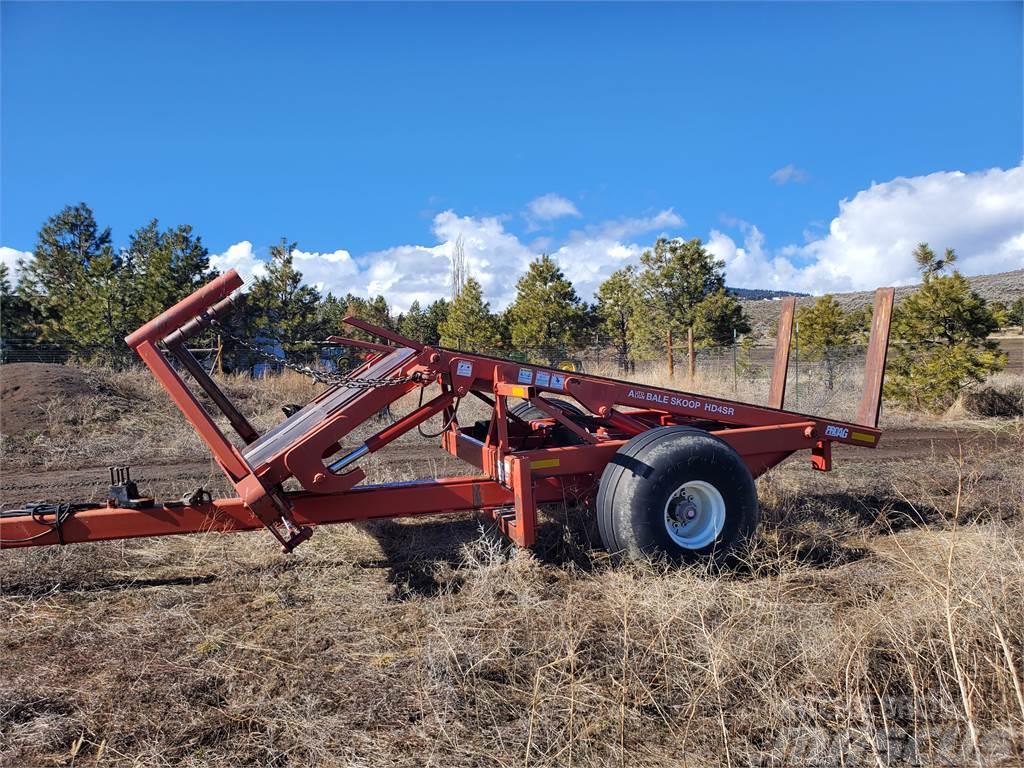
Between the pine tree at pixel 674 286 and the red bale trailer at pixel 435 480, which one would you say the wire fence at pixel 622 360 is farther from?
the red bale trailer at pixel 435 480

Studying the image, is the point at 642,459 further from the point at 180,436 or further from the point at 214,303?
the point at 180,436

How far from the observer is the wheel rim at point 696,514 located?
4.91 m

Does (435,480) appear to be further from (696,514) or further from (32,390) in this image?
(32,390)

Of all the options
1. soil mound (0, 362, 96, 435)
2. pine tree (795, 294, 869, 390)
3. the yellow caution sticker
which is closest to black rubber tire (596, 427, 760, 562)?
the yellow caution sticker

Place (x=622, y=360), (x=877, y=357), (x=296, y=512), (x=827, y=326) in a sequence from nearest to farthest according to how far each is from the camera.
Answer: (x=296, y=512), (x=877, y=357), (x=827, y=326), (x=622, y=360)

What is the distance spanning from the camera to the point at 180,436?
475 inches

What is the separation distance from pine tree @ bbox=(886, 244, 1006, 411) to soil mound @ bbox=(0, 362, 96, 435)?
16.0m

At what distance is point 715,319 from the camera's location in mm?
23312

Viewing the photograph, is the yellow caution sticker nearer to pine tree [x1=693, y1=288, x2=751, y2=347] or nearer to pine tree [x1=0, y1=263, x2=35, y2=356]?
pine tree [x1=693, y1=288, x2=751, y2=347]

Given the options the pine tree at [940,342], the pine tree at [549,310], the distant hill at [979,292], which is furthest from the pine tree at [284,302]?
the distant hill at [979,292]

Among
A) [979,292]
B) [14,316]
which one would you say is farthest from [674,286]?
[979,292]

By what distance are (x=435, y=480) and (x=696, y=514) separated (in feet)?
6.05

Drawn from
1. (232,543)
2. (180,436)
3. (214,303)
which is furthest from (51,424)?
(214,303)

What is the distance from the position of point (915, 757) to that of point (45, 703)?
12.1ft
